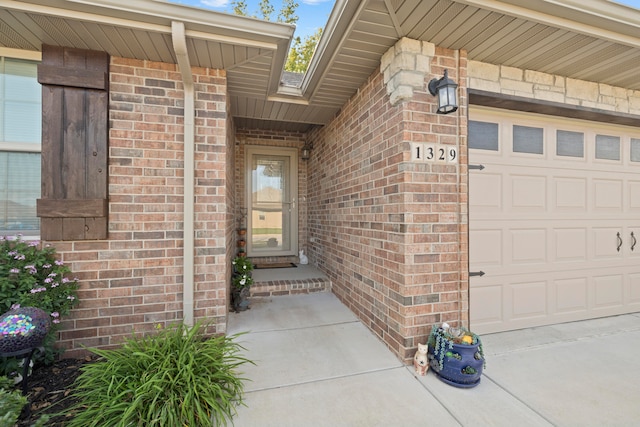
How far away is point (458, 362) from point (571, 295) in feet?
6.94

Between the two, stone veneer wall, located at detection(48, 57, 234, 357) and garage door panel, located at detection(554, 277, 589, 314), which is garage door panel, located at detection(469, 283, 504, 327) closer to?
garage door panel, located at detection(554, 277, 589, 314)

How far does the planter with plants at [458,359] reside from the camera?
1982 mm

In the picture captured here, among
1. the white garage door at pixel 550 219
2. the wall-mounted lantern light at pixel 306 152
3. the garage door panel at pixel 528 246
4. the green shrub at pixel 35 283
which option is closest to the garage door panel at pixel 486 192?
the white garage door at pixel 550 219

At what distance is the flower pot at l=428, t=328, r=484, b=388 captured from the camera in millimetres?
1981

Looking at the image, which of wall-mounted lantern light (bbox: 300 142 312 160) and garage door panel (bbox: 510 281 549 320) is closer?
garage door panel (bbox: 510 281 549 320)

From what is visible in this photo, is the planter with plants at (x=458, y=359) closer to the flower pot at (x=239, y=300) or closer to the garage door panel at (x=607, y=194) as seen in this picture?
the flower pot at (x=239, y=300)

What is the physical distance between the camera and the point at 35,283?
205 cm

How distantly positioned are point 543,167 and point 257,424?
3.53 metres

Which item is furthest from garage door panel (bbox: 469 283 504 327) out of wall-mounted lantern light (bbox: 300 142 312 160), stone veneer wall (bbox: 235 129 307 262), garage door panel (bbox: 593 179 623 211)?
wall-mounted lantern light (bbox: 300 142 312 160)

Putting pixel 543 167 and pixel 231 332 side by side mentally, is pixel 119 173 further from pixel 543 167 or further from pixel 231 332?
pixel 543 167

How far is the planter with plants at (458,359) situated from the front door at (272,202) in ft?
11.6

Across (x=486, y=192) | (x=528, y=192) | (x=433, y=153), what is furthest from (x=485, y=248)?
(x=433, y=153)

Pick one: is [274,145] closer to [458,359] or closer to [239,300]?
[239,300]

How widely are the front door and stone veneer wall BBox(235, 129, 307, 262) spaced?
0.08 meters
